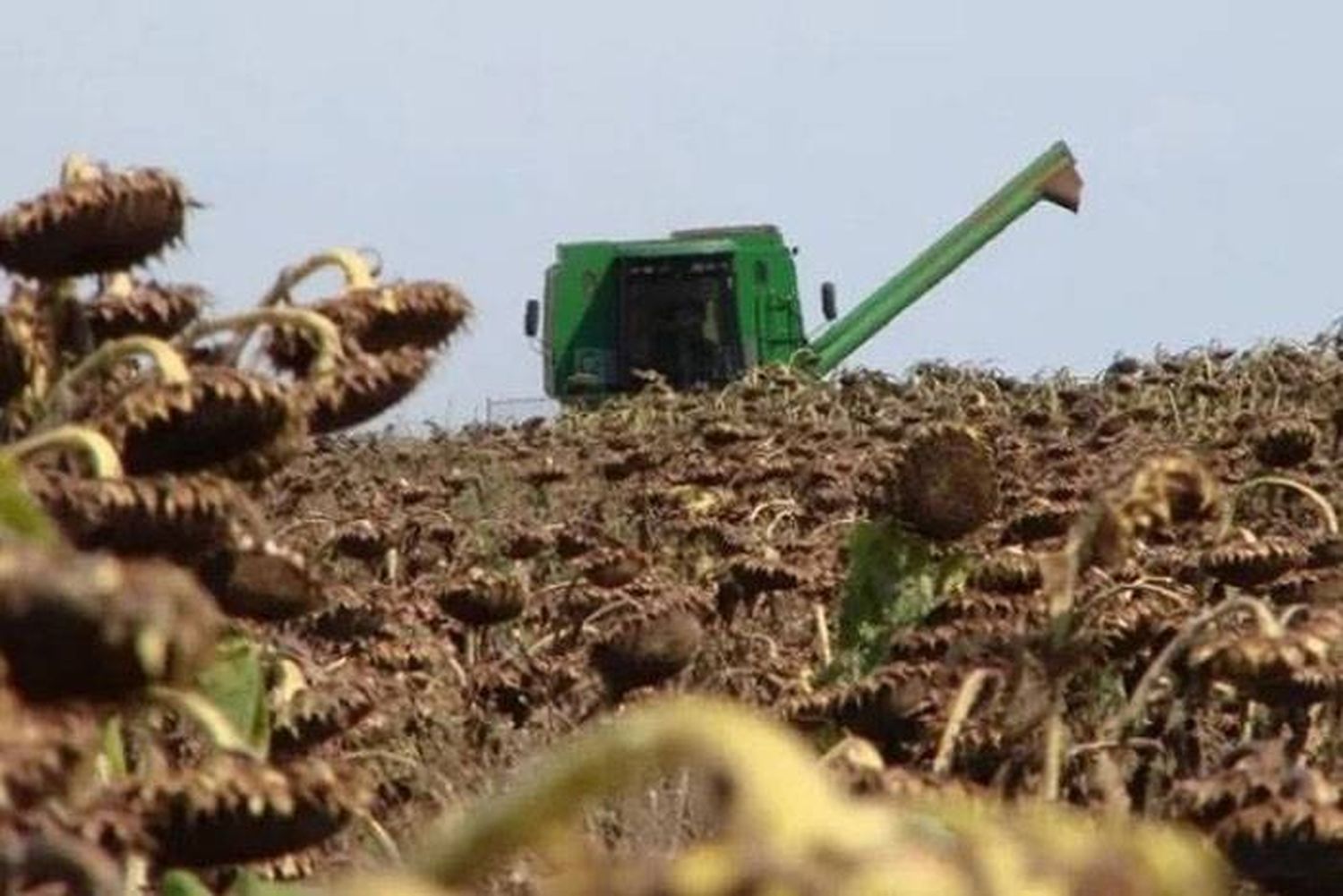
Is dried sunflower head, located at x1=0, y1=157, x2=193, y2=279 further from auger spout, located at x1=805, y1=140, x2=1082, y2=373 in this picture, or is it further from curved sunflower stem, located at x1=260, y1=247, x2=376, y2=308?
auger spout, located at x1=805, y1=140, x2=1082, y2=373

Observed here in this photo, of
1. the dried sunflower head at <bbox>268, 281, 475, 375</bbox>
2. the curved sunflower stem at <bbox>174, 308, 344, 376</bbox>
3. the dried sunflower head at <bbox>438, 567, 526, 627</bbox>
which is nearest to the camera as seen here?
the curved sunflower stem at <bbox>174, 308, 344, 376</bbox>

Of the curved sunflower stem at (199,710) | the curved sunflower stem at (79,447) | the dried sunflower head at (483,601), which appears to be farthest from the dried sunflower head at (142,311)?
the dried sunflower head at (483,601)

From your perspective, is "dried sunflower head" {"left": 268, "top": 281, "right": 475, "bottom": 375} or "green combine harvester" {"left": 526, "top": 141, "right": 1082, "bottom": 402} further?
"green combine harvester" {"left": 526, "top": 141, "right": 1082, "bottom": 402}

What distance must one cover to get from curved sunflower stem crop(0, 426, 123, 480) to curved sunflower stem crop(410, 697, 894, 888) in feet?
3.01

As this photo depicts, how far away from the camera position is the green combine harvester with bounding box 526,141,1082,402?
22.7 meters

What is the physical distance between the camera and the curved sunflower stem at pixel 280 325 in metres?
2.15

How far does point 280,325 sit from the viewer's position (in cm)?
229

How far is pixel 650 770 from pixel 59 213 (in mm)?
1765

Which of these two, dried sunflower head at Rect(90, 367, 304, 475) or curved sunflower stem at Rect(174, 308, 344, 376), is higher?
curved sunflower stem at Rect(174, 308, 344, 376)

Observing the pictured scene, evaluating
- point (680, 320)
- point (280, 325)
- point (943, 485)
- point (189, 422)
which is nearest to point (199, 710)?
point (189, 422)

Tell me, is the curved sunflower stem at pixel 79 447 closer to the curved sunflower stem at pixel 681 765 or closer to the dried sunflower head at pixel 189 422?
the dried sunflower head at pixel 189 422

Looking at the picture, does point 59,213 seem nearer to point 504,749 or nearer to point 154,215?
point 154,215

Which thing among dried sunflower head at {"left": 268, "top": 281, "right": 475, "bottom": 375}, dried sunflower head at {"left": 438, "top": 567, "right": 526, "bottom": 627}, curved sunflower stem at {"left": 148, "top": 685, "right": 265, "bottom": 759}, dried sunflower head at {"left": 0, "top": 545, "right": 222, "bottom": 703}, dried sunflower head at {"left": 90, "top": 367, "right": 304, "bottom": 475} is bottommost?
curved sunflower stem at {"left": 148, "top": 685, "right": 265, "bottom": 759}

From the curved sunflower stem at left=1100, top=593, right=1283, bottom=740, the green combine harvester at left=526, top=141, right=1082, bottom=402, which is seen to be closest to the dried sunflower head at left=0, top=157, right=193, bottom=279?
the curved sunflower stem at left=1100, top=593, right=1283, bottom=740
